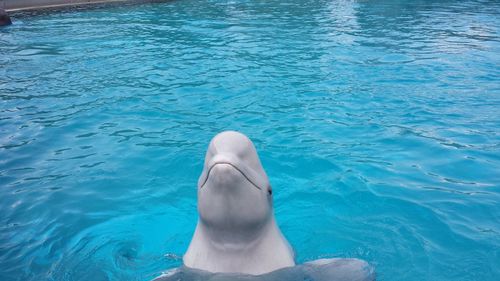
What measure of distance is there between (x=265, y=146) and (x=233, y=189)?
12.8ft

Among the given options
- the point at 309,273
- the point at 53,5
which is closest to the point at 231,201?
the point at 309,273

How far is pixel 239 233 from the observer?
306cm

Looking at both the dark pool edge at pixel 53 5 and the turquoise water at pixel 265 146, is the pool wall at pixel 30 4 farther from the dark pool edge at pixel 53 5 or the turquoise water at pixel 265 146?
the turquoise water at pixel 265 146

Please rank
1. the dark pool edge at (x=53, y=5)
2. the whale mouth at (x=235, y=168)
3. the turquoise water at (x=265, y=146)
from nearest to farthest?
the whale mouth at (x=235, y=168) < the turquoise water at (x=265, y=146) < the dark pool edge at (x=53, y=5)

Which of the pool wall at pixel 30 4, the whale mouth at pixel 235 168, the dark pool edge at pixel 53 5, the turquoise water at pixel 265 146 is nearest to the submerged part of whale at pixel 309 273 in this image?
the whale mouth at pixel 235 168

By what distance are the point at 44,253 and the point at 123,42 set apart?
1013 centimetres

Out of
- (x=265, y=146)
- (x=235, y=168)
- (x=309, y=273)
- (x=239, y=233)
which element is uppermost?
(x=235, y=168)

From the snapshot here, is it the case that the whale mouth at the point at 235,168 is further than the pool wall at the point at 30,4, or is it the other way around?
the pool wall at the point at 30,4

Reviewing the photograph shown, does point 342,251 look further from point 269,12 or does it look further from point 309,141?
point 269,12

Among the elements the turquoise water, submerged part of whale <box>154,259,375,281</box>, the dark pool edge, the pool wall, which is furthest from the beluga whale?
the pool wall

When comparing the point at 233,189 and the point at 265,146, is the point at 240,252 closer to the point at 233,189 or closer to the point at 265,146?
the point at 233,189

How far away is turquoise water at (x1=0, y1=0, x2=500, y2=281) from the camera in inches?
176

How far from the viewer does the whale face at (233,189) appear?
9.12ft

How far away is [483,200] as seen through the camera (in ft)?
17.1
